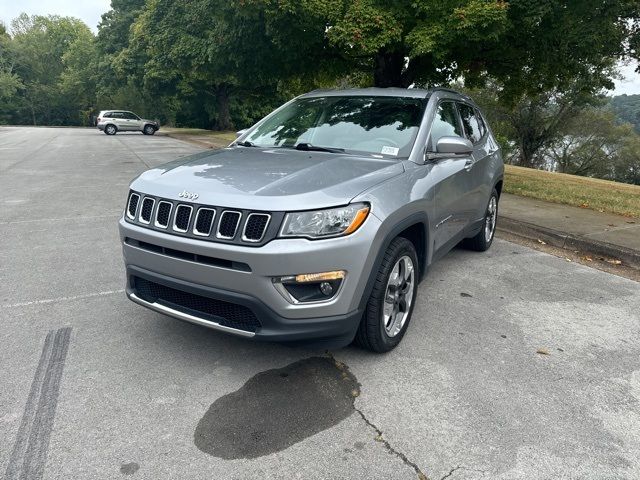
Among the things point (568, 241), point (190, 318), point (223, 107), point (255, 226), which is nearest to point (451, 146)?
point (255, 226)

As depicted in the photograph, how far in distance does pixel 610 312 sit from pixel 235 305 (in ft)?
10.8

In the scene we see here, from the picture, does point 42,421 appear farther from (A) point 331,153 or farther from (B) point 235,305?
(A) point 331,153

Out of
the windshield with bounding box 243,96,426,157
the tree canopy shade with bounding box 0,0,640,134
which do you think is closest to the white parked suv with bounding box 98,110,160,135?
the tree canopy shade with bounding box 0,0,640,134

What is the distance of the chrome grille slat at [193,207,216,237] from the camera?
2.74m

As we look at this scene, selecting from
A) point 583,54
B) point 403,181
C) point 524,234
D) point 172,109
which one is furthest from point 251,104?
point 403,181

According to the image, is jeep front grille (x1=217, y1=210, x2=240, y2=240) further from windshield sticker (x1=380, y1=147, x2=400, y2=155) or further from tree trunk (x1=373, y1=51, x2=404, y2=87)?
tree trunk (x1=373, y1=51, x2=404, y2=87)

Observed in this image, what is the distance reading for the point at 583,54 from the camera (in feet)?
31.4

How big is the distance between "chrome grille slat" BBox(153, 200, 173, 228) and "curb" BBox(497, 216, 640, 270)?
510 centimetres

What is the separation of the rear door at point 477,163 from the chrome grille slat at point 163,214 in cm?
287

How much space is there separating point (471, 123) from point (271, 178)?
9.98 ft

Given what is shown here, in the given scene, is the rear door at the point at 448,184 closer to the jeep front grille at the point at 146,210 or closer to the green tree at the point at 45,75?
the jeep front grille at the point at 146,210

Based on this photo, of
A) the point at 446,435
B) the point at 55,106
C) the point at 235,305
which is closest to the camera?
the point at 446,435

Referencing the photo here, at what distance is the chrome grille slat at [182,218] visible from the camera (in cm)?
283

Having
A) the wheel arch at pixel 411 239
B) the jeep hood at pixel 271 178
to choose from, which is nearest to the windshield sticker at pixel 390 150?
the jeep hood at pixel 271 178
